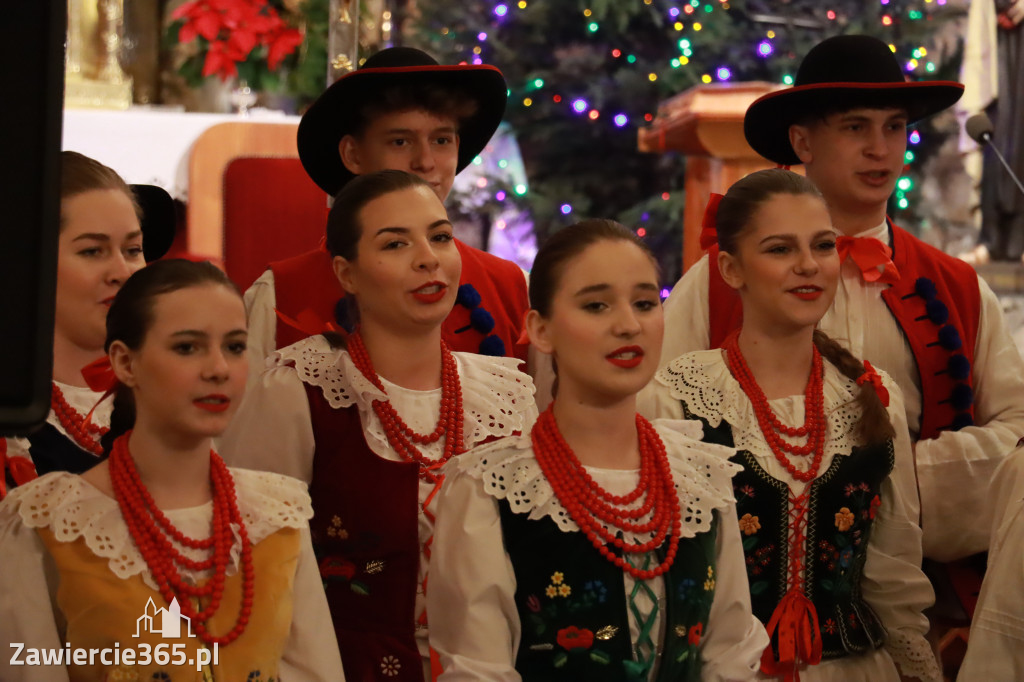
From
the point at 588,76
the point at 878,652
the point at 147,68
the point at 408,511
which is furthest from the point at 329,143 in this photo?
the point at 588,76

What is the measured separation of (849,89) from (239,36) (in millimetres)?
2954

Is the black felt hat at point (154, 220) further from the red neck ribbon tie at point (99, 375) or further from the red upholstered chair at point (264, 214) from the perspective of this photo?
the red upholstered chair at point (264, 214)

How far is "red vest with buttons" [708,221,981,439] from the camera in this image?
2.80 meters

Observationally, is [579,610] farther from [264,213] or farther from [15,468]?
[264,213]

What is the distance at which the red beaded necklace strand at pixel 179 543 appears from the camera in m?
1.77

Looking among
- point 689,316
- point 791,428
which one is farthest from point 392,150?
point 791,428

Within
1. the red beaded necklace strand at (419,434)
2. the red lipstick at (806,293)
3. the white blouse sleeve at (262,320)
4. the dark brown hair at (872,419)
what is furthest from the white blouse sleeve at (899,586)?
the white blouse sleeve at (262,320)

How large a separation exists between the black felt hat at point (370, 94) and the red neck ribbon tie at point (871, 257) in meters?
0.92

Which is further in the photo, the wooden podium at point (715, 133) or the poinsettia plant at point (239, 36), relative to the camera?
the poinsettia plant at point (239, 36)

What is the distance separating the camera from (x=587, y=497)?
6.23 ft

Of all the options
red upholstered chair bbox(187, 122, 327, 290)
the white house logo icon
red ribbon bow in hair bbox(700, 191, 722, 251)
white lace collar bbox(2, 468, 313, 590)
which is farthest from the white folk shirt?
red upholstered chair bbox(187, 122, 327, 290)

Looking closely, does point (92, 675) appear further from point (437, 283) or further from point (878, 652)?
point (878, 652)

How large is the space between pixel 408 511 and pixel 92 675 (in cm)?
65

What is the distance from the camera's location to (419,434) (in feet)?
7.40
